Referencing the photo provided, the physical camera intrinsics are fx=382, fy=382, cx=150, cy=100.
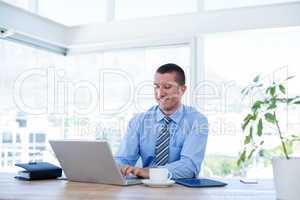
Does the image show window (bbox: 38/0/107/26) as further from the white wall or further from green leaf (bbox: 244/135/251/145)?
green leaf (bbox: 244/135/251/145)

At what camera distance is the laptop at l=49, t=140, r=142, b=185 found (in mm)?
1689

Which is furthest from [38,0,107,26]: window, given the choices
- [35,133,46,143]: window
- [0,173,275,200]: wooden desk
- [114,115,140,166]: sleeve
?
[0,173,275,200]: wooden desk

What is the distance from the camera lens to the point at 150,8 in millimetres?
3643

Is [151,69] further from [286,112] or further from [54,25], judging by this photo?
[286,112]

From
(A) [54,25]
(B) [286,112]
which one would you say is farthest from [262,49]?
(A) [54,25]

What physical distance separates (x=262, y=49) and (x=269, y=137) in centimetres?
80

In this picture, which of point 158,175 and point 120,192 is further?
point 158,175

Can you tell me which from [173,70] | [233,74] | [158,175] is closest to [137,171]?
[158,175]

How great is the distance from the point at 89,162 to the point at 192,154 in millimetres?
641

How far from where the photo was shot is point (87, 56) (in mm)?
4051

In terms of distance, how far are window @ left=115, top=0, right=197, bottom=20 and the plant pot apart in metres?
2.32

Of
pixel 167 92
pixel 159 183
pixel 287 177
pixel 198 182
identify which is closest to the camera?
pixel 287 177

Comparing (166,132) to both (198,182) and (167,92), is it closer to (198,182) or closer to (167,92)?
(167,92)

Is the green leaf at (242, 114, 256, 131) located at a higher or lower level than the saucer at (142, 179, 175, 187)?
higher
